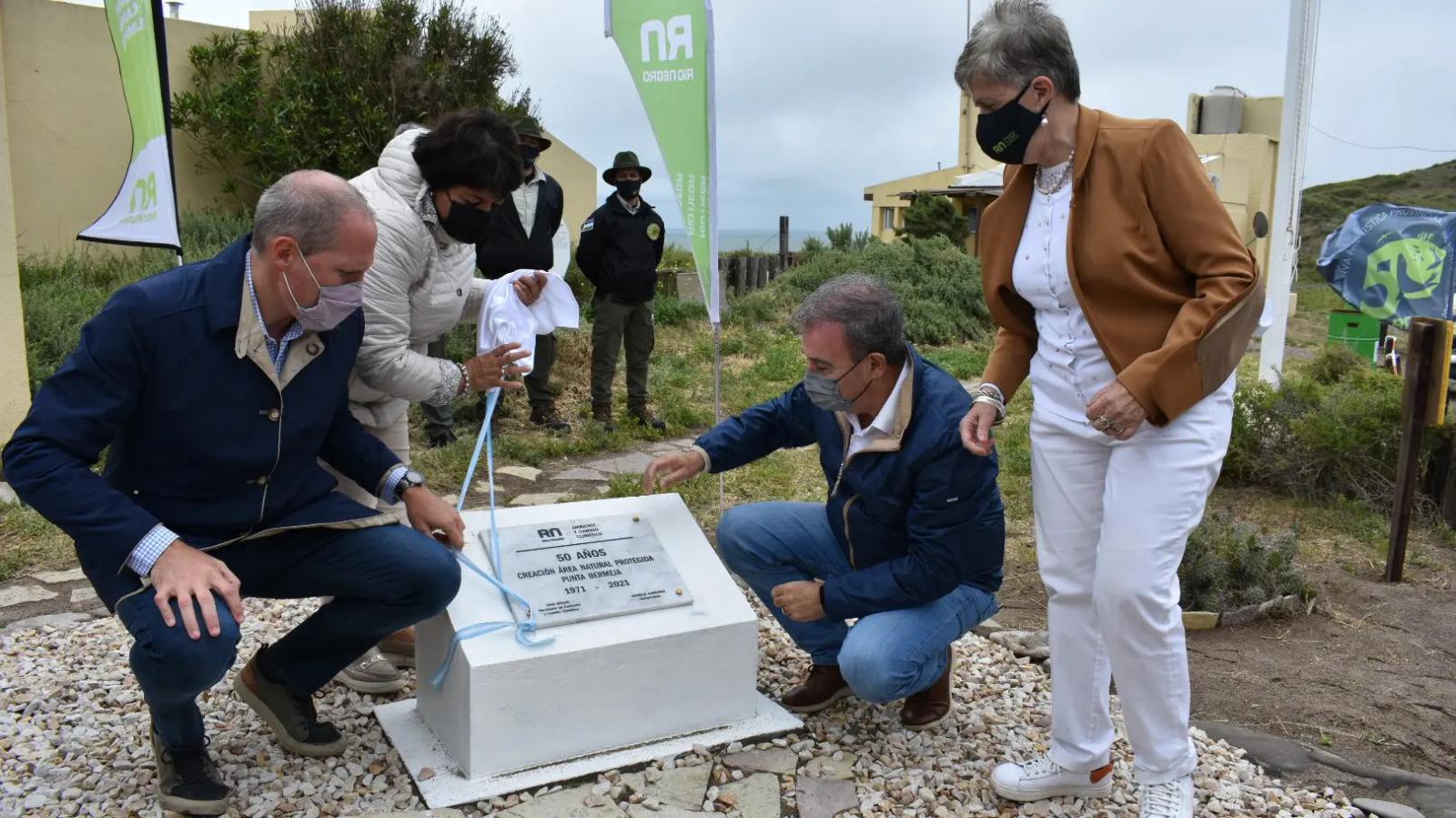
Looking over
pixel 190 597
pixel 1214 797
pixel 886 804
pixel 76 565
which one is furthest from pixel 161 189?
pixel 1214 797

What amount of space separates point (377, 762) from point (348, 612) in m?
0.43

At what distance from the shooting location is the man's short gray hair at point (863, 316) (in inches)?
118

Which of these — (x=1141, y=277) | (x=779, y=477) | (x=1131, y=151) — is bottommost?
(x=779, y=477)

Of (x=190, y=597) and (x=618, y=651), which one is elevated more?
(x=190, y=597)

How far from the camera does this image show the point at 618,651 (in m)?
2.97

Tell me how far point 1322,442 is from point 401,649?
5.39 metres

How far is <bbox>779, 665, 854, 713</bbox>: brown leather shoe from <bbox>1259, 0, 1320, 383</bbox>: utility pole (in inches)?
209

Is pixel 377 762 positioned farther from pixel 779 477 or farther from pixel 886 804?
pixel 779 477

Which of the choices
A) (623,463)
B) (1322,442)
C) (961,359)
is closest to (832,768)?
(623,463)

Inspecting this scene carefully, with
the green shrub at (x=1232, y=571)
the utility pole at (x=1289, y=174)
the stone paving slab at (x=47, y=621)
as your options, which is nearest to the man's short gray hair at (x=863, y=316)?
the green shrub at (x=1232, y=571)

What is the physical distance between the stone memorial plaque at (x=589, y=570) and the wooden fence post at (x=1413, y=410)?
12.0ft

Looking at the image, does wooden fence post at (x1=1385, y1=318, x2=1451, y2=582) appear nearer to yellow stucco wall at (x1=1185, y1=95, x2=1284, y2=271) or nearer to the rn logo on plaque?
the rn logo on plaque

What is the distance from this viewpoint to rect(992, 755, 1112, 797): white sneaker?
9.50ft

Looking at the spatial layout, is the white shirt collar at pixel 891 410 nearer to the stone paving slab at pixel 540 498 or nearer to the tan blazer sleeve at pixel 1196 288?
the tan blazer sleeve at pixel 1196 288
